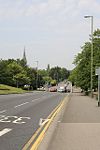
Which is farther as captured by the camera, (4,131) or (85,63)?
(85,63)

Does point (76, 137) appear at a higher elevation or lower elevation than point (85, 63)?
lower

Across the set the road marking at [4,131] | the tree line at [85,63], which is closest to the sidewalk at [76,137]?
the road marking at [4,131]

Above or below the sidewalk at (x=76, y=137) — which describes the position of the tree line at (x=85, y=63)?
above

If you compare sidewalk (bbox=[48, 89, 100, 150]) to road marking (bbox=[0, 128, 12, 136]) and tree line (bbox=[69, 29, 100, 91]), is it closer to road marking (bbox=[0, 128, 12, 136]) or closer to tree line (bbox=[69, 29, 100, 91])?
road marking (bbox=[0, 128, 12, 136])

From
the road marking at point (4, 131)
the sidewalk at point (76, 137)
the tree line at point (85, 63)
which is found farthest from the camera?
the tree line at point (85, 63)

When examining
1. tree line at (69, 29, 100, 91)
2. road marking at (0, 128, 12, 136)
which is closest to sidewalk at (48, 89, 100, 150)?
road marking at (0, 128, 12, 136)

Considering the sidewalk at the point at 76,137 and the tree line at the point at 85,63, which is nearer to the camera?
the sidewalk at the point at 76,137

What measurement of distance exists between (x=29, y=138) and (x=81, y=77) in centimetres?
6250

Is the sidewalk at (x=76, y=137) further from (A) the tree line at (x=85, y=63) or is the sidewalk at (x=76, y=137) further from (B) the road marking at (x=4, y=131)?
(A) the tree line at (x=85, y=63)

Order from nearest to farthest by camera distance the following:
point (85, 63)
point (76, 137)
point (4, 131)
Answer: point (76, 137) → point (4, 131) → point (85, 63)

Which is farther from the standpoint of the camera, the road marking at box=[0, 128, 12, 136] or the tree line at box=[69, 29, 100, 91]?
the tree line at box=[69, 29, 100, 91]

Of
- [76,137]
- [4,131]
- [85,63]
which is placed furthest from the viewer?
[85,63]

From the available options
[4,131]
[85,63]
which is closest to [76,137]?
[4,131]

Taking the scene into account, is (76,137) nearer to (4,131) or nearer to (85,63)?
(4,131)
